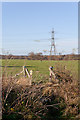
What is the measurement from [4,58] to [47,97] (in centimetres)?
166

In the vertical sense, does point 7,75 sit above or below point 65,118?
above

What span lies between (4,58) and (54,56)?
113 inches

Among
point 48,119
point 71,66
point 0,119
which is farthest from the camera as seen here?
point 71,66

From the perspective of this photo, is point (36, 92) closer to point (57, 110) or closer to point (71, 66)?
point (57, 110)

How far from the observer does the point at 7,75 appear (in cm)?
500

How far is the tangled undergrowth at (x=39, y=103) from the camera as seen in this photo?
13.7 ft

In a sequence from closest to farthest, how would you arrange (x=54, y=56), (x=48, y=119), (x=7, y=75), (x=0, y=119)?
(x=0, y=119) → (x=48, y=119) → (x=7, y=75) → (x=54, y=56)

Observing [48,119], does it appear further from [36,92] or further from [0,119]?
[0,119]

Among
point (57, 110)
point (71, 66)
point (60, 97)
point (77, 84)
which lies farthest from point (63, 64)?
point (57, 110)

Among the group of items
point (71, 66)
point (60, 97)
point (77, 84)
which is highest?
point (71, 66)

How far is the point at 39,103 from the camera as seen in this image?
448 centimetres

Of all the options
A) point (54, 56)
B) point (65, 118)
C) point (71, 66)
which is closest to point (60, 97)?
point (65, 118)

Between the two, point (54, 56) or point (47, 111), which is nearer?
point (47, 111)

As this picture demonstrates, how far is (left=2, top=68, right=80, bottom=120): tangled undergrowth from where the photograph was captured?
4.18 metres
